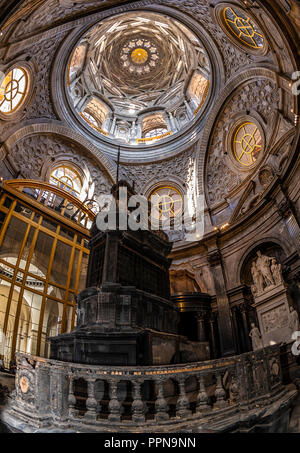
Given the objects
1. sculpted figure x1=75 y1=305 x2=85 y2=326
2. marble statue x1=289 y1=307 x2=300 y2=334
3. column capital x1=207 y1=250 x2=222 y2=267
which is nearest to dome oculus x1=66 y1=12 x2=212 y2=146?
column capital x1=207 y1=250 x2=222 y2=267

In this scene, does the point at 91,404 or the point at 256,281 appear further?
the point at 256,281

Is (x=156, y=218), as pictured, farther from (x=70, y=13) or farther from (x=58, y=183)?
(x=70, y=13)

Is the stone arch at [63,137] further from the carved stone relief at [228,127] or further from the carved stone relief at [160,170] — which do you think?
the carved stone relief at [228,127]

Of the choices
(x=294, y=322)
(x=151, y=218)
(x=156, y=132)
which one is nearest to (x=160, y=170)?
(x=151, y=218)

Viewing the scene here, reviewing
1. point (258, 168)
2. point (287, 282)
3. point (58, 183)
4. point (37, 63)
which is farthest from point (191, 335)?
point (37, 63)

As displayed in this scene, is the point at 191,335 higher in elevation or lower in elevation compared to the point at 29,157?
lower

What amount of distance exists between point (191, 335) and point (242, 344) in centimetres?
261

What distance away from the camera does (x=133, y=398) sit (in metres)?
4.81

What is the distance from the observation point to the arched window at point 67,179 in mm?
17962

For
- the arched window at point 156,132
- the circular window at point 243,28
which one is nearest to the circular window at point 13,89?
the circular window at point 243,28

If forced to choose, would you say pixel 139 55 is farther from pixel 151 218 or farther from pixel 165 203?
pixel 151 218

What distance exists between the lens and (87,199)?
18.2 meters

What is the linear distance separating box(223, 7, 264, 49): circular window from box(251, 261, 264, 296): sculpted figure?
1008 cm

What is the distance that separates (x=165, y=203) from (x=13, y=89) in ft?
36.2
